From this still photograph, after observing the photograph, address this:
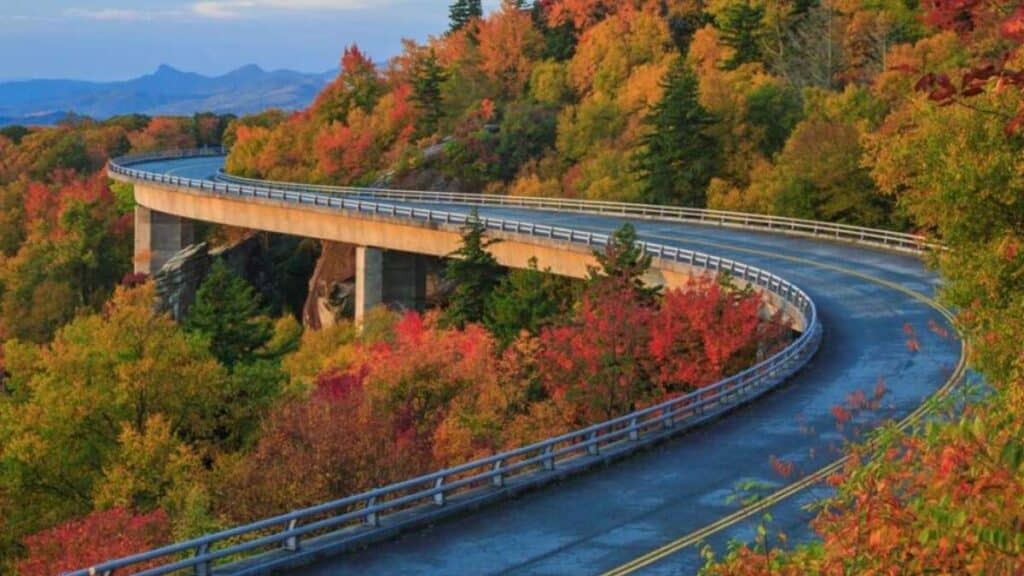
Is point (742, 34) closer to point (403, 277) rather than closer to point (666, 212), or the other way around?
point (666, 212)

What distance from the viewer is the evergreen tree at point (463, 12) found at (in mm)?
141375

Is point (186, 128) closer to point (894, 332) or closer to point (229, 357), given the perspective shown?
point (229, 357)

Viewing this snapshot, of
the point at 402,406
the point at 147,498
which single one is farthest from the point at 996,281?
the point at 147,498

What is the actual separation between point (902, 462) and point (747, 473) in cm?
1549

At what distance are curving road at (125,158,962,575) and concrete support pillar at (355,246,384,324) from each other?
3334cm

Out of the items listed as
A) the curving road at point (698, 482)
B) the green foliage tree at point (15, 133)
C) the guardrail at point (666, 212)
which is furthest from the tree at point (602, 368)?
the green foliage tree at point (15, 133)

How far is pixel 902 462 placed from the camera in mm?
10297

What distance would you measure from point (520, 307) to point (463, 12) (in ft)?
304

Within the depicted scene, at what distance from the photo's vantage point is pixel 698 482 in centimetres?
2491

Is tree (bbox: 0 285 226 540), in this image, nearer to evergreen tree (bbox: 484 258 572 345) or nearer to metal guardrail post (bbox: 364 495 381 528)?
evergreen tree (bbox: 484 258 572 345)

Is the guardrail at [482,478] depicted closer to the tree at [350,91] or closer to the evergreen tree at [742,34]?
the evergreen tree at [742,34]

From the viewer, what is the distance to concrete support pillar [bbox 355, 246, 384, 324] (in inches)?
3009

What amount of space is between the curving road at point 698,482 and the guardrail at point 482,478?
1.36 feet

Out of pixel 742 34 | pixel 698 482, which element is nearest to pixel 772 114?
pixel 742 34
